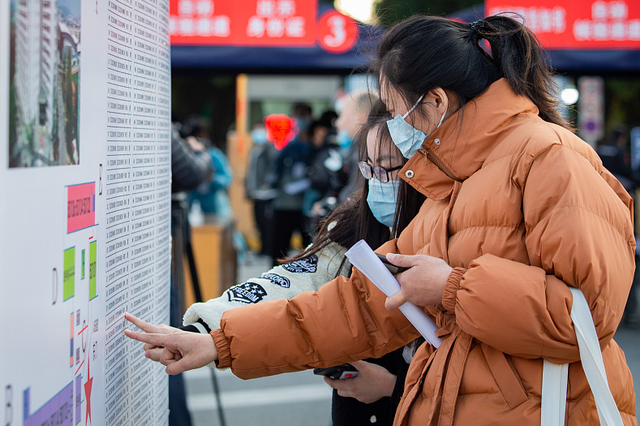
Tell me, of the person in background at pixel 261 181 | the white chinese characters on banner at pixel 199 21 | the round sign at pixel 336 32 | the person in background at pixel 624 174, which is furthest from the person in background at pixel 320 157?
the person in background at pixel 261 181

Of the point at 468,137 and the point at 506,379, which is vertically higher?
the point at 468,137

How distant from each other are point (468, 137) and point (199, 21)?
473 centimetres

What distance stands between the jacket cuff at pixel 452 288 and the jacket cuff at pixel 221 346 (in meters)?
0.56

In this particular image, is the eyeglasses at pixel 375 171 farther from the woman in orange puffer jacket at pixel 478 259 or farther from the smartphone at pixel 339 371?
the smartphone at pixel 339 371

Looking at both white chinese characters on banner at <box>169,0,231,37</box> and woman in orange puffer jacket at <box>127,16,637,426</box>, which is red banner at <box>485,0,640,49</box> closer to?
white chinese characters on banner at <box>169,0,231,37</box>

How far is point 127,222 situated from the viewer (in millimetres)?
1601

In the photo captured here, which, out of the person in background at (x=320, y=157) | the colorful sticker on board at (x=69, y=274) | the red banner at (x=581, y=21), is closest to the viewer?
the colorful sticker on board at (x=69, y=274)

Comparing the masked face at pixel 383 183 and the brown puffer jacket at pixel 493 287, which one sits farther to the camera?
the masked face at pixel 383 183

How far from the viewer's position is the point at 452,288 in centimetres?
142

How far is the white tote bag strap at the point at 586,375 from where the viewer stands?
1.33 metres

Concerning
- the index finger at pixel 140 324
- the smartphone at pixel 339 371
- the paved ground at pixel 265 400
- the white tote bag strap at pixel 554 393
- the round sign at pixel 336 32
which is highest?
the round sign at pixel 336 32

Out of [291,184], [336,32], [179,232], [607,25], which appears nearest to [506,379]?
[179,232]

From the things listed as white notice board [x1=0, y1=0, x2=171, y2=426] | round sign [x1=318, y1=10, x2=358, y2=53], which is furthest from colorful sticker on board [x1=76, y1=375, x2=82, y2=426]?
round sign [x1=318, y1=10, x2=358, y2=53]

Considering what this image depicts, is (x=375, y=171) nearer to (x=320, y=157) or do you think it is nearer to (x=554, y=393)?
(x=554, y=393)
